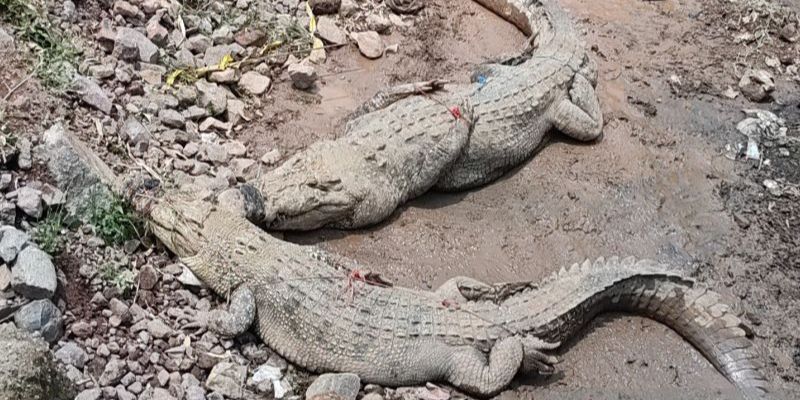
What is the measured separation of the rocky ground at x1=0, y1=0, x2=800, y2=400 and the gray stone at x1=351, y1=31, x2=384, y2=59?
0.02 metres

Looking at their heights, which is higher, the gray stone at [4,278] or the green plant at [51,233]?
the gray stone at [4,278]

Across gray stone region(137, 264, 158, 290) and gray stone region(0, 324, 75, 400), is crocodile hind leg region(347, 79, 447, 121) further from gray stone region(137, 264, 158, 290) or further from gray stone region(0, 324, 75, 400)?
gray stone region(0, 324, 75, 400)

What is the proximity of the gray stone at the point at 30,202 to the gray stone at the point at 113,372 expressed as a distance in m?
0.99

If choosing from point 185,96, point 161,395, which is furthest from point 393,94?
point 161,395

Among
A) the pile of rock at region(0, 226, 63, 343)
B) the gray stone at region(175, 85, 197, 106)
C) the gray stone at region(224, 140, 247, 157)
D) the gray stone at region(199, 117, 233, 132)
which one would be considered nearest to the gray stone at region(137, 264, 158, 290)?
the pile of rock at region(0, 226, 63, 343)

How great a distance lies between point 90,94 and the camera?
18.7 feet

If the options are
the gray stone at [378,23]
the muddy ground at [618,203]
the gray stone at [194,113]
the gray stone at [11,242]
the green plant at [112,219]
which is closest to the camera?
the gray stone at [11,242]

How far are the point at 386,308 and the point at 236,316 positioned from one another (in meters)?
0.87

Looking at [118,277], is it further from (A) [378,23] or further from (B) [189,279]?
(A) [378,23]

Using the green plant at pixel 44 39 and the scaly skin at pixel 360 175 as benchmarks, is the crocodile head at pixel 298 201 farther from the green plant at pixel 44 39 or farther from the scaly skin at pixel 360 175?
the green plant at pixel 44 39

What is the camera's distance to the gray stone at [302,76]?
6.76 meters

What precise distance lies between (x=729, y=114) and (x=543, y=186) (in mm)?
2159

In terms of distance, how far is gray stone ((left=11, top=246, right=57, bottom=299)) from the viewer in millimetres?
4305

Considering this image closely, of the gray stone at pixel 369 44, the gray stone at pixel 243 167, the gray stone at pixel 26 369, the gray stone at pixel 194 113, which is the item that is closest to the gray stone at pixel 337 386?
the gray stone at pixel 26 369
